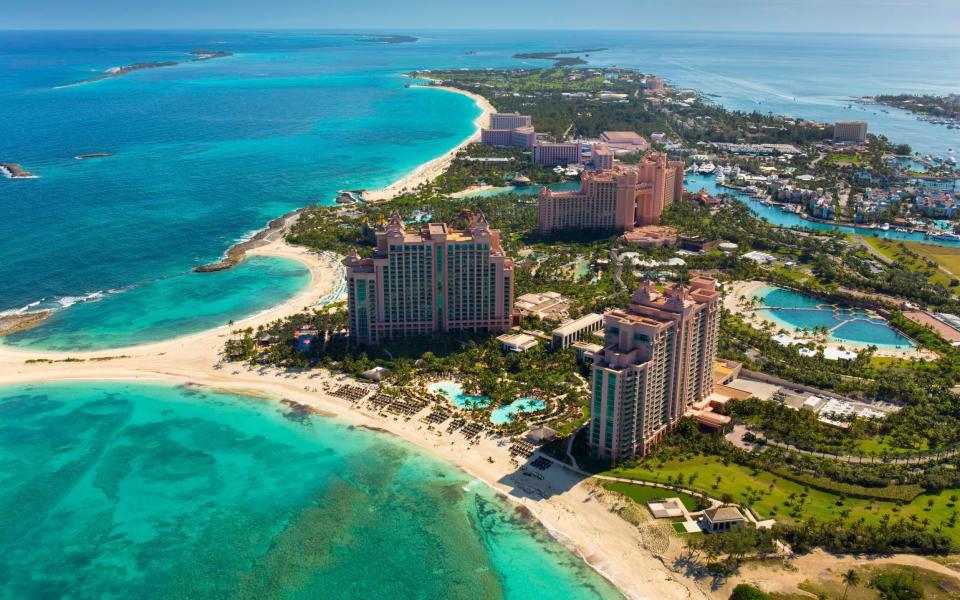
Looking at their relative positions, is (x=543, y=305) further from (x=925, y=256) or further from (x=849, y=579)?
(x=925, y=256)

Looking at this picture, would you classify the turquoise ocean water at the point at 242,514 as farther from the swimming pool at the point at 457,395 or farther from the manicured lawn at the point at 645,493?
the swimming pool at the point at 457,395

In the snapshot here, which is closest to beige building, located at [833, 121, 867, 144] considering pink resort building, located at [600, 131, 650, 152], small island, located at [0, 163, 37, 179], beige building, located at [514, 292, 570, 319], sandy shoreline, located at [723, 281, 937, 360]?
pink resort building, located at [600, 131, 650, 152]

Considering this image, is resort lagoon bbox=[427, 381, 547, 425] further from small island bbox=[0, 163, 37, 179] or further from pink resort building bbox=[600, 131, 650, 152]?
pink resort building bbox=[600, 131, 650, 152]

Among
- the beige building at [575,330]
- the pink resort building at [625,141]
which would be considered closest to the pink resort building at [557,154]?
the pink resort building at [625,141]

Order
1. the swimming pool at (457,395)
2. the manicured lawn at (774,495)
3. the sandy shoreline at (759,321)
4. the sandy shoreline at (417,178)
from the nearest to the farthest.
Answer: the manicured lawn at (774,495)
the swimming pool at (457,395)
the sandy shoreline at (759,321)
the sandy shoreline at (417,178)

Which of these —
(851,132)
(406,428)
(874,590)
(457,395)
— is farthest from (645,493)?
(851,132)

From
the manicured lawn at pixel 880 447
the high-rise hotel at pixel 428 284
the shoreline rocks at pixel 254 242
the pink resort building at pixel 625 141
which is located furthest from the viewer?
the pink resort building at pixel 625 141

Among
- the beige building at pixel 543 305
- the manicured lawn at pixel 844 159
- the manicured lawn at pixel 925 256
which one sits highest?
the manicured lawn at pixel 844 159
